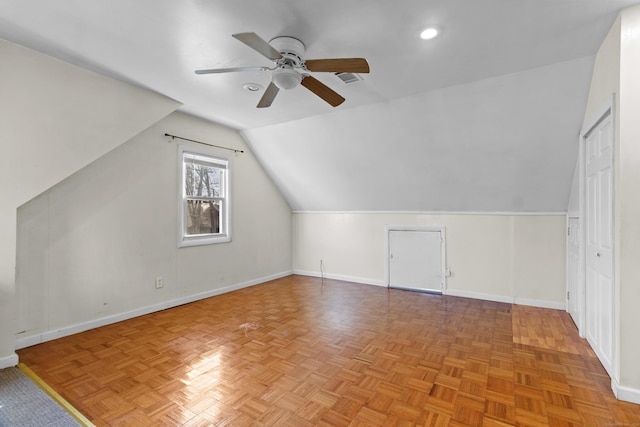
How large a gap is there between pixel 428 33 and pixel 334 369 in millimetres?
2469

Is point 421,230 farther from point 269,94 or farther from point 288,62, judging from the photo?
point 288,62

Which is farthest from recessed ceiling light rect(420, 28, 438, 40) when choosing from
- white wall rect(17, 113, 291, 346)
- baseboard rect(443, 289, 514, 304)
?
baseboard rect(443, 289, 514, 304)

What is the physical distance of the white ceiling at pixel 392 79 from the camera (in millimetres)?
1891

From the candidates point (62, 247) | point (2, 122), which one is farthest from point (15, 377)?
point (2, 122)

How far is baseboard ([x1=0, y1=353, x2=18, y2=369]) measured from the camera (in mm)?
2291

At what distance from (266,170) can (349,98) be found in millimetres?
2252

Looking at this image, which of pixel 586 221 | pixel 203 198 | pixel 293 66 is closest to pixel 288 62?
pixel 293 66

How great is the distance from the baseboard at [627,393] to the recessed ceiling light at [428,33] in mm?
2541

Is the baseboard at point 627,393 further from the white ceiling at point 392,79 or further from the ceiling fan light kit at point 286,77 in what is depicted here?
the ceiling fan light kit at point 286,77

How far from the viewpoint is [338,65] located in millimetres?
1923

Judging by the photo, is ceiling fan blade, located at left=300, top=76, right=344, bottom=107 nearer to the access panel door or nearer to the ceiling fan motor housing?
the ceiling fan motor housing

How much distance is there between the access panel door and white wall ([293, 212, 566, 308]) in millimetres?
124

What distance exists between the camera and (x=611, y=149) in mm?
2055

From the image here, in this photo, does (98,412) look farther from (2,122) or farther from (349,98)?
(349,98)
